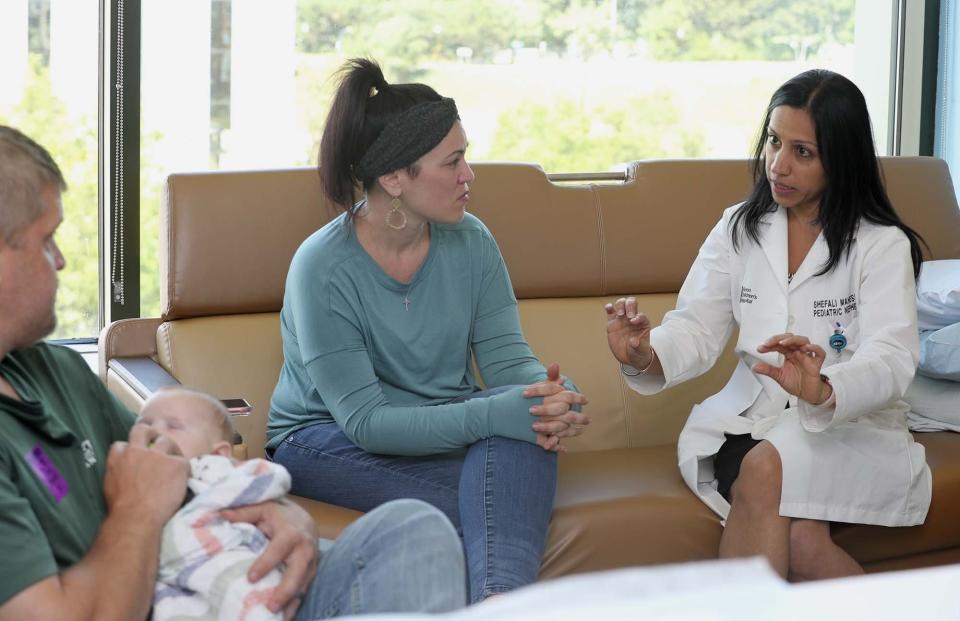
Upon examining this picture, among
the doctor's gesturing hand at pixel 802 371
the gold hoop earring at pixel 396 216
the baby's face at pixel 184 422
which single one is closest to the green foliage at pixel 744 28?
the gold hoop earring at pixel 396 216

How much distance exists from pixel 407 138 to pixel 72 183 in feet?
4.21

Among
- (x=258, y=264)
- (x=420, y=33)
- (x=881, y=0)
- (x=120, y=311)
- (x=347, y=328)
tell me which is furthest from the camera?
(x=881, y=0)

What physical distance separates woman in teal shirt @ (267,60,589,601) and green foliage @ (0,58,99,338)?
1.07 meters

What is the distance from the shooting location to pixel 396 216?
231 centimetres

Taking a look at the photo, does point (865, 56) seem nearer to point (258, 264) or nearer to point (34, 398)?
point (258, 264)

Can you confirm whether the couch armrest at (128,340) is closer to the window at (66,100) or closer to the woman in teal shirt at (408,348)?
the woman in teal shirt at (408,348)

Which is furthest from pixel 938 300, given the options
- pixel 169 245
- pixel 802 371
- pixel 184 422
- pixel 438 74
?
pixel 184 422

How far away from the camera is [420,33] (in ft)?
11.3

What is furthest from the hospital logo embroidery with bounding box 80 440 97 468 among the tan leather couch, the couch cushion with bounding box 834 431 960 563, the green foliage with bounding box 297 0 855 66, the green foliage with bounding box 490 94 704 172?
the green foliage with bounding box 490 94 704 172

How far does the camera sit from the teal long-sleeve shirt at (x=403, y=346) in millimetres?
2113

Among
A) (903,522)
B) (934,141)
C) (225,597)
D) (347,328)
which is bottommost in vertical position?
(903,522)

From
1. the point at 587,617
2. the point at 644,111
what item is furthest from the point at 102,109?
the point at 587,617

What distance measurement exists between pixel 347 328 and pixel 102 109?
1.34 m

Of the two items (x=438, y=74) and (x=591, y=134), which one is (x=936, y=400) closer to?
(x=591, y=134)
